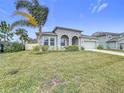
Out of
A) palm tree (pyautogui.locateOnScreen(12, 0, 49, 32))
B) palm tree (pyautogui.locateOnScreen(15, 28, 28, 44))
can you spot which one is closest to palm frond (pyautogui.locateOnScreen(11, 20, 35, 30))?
palm tree (pyautogui.locateOnScreen(12, 0, 49, 32))

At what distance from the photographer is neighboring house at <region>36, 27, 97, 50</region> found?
26067 mm

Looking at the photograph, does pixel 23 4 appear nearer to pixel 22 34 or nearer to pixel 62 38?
pixel 62 38

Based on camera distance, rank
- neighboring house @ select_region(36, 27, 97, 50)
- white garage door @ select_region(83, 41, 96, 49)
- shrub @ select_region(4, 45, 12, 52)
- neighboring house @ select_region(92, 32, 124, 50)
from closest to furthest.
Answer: shrub @ select_region(4, 45, 12, 52) → neighboring house @ select_region(36, 27, 97, 50) → white garage door @ select_region(83, 41, 96, 49) → neighboring house @ select_region(92, 32, 124, 50)

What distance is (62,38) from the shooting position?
2814cm

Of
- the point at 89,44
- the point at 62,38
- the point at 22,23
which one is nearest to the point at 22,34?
the point at 62,38

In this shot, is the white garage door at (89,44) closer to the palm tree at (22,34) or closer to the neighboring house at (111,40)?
the neighboring house at (111,40)

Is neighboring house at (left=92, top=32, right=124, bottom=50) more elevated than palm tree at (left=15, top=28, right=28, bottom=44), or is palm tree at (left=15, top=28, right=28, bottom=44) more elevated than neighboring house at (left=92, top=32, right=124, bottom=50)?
palm tree at (left=15, top=28, right=28, bottom=44)

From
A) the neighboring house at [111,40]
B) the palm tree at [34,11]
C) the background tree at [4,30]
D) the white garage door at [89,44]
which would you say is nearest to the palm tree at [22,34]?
the background tree at [4,30]

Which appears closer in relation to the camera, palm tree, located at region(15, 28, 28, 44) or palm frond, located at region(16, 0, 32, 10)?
palm frond, located at region(16, 0, 32, 10)

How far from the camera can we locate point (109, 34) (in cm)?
3850

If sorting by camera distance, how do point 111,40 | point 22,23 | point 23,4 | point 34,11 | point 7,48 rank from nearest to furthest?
point 22,23, point 23,4, point 34,11, point 7,48, point 111,40

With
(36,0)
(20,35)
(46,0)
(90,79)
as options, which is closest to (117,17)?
(46,0)

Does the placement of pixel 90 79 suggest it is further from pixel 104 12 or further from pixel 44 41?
pixel 104 12

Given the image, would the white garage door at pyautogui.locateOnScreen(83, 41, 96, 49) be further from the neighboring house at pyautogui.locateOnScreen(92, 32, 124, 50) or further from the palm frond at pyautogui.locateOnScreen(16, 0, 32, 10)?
the palm frond at pyautogui.locateOnScreen(16, 0, 32, 10)
